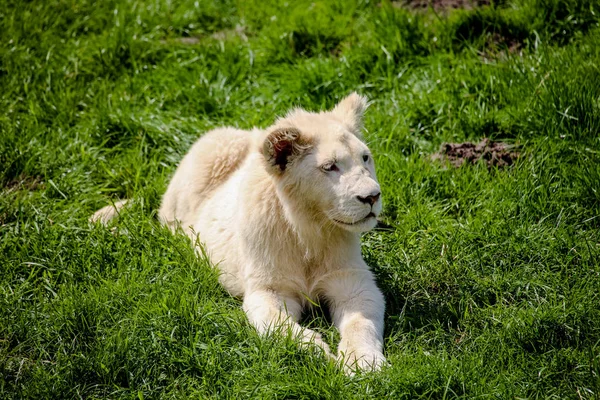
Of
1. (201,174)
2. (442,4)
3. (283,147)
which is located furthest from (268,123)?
(442,4)

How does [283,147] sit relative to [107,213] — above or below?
above

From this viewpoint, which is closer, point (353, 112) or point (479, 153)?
point (353, 112)

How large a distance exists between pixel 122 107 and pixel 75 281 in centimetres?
262

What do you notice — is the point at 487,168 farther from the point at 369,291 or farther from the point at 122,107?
the point at 122,107

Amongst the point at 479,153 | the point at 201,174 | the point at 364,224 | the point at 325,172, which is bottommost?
the point at 479,153

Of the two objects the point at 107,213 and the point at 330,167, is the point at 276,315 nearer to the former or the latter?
the point at 330,167

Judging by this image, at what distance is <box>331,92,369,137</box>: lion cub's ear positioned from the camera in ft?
17.8

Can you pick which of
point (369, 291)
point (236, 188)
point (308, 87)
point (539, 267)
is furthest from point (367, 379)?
point (308, 87)

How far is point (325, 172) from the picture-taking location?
497cm

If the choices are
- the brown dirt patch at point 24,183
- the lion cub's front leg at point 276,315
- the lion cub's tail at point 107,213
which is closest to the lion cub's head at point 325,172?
the lion cub's front leg at point 276,315

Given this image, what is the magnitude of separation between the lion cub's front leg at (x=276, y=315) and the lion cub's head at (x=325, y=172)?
0.60 meters

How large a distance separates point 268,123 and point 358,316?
2932 millimetres

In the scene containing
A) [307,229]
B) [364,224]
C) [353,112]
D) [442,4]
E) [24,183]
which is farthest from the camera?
[442,4]

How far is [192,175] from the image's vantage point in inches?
247
